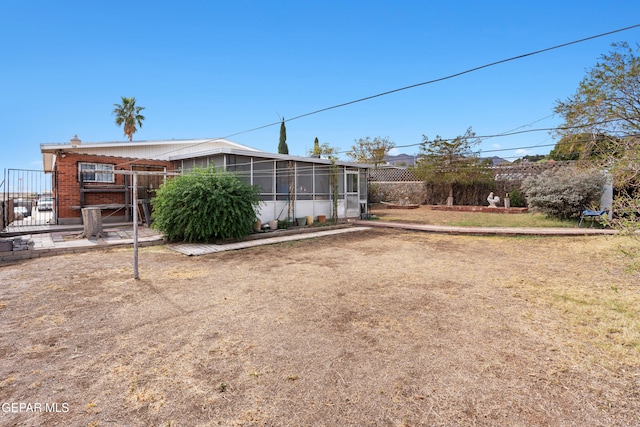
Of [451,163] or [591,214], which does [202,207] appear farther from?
[451,163]

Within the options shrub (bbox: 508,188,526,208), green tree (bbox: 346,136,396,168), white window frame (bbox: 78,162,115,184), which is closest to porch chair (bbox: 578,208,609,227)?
shrub (bbox: 508,188,526,208)

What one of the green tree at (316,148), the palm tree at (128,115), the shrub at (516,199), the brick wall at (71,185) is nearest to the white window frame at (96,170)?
the brick wall at (71,185)

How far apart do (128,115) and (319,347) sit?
30.0 metres

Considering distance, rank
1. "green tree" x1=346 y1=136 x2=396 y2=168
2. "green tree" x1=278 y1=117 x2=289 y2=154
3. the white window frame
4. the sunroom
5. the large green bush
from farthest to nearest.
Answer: "green tree" x1=346 y1=136 x2=396 y2=168
"green tree" x1=278 y1=117 x2=289 y2=154
the white window frame
the sunroom
the large green bush

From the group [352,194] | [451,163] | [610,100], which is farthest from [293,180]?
[451,163]

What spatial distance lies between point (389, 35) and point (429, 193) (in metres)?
11.4

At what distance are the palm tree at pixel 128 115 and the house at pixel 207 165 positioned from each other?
1410 cm

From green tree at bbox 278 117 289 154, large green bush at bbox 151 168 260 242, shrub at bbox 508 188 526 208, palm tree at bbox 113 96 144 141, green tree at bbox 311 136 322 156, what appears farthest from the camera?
palm tree at bbox 113 96 144 141

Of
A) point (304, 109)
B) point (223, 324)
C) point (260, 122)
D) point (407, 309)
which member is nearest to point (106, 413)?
point (223, 324)

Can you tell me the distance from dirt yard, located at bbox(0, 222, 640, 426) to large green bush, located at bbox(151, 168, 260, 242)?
2413 mm

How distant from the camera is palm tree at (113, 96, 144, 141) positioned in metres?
25.5

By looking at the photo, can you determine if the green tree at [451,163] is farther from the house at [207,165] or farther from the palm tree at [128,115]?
the palm tree at [128,115]

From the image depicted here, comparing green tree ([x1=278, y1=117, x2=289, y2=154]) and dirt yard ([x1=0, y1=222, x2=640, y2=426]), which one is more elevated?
green tree ([x1=278, y1=117, x2=289, y2=154])

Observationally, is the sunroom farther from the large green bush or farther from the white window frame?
the white window frame
